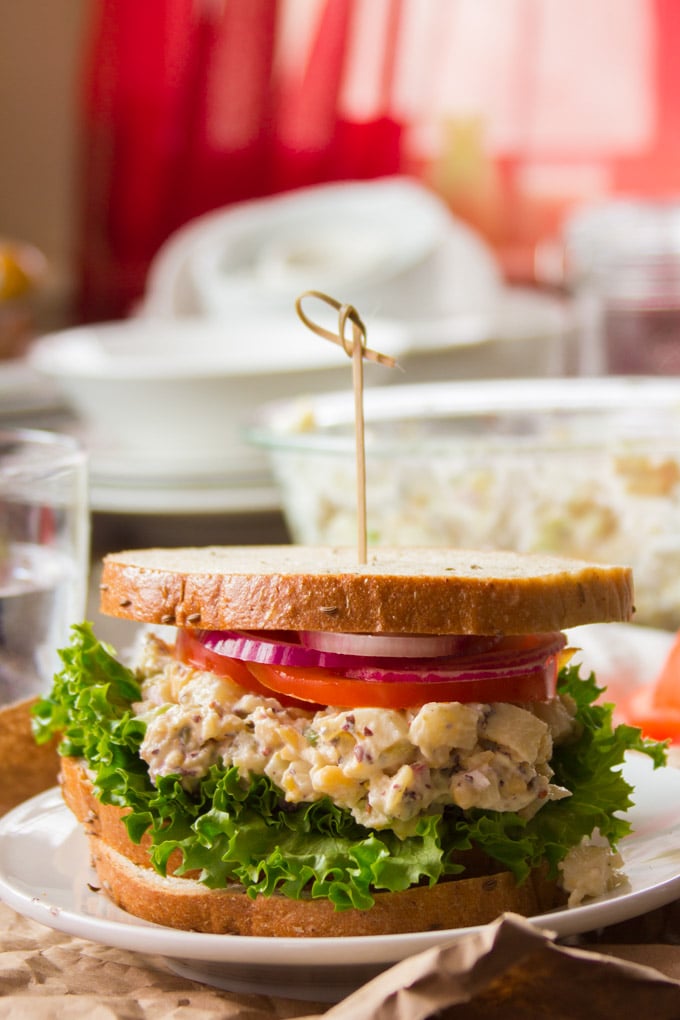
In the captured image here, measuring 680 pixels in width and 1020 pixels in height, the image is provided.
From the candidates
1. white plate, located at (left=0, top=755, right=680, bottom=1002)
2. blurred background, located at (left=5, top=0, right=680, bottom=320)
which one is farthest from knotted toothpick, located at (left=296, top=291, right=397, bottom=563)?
blurred background, located at (left=5, top=0, right=680, bottom=320)

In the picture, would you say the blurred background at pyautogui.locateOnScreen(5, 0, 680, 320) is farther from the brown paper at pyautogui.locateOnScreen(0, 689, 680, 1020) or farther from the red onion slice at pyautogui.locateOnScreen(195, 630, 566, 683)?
the brown paper at pyautogui.locateOnScreen(0, 689, 680, 1020)

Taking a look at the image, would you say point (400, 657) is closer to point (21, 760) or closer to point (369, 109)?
point (21, 760)

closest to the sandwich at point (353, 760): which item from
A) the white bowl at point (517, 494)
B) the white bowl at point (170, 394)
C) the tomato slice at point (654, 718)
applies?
the tomato slice at point (654, 718)

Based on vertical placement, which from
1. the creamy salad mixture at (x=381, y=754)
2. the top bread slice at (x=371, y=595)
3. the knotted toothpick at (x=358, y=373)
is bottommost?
the creamy salad mixture at (x=381, y=754)

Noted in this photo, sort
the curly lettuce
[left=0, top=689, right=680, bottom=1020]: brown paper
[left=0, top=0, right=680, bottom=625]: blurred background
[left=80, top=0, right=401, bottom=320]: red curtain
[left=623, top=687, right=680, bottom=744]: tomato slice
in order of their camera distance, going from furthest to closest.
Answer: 1. [left=80, top=0, right=401, bottom=320]: red curtain
2. [left=0, top=0, right=680, bottom=625]: blurred background
3. [left=623, top=687, right=680, bottom=744]: tomato slice
4. the curly lettuce
5. [left=0, top=689, right=680, bottom=1020]: brown paper

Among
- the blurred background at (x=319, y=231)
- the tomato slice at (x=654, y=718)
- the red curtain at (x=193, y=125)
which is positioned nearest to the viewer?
the tomato slice at (x=654, y=718)

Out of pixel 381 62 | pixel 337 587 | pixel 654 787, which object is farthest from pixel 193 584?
pixel 381 62

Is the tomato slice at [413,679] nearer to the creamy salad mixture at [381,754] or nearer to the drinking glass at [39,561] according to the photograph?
the creamy salad mixture at [381,754]
